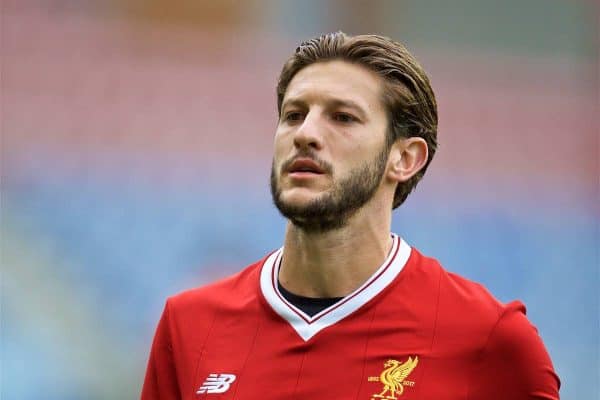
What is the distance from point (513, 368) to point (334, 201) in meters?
0.50

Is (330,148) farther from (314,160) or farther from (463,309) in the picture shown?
(463,309)

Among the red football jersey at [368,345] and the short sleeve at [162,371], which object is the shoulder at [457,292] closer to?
the red football jersey at [368,345]

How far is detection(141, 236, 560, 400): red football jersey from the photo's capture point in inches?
75.1

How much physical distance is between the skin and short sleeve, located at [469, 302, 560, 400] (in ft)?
1.07

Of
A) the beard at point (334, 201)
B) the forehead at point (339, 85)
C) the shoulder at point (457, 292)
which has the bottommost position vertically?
the shoulder at point (457, 292)

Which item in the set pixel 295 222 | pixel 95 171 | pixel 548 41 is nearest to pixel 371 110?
pixel 295 222

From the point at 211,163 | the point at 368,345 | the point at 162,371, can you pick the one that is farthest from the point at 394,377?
the point at 211,163

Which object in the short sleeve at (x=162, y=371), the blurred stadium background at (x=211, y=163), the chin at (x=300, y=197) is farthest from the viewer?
the blurred stadium background at (x=211, y=163)

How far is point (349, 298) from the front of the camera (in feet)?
6.74

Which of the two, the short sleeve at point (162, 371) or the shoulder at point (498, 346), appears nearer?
the shoulder at point (498, 346)

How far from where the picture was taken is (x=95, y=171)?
172 inches

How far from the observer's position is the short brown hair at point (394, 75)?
2174 mm

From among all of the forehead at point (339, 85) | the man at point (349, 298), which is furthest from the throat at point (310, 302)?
the forehead at point (339, 85)

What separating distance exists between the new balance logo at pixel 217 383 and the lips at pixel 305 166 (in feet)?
1.51
